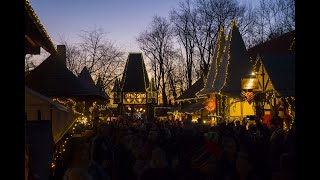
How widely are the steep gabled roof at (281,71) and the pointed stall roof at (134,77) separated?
54.9m

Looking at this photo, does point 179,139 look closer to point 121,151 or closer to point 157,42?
point 121,151

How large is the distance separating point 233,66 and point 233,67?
6 centimetres

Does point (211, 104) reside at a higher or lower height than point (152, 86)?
lower

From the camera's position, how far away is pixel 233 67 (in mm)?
30531

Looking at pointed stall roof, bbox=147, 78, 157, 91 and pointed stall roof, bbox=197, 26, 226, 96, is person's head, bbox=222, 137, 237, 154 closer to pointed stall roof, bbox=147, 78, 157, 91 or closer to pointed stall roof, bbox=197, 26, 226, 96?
pointed stall roof, bbox=197, 26, 226, 96

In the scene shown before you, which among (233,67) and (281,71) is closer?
(281,71)

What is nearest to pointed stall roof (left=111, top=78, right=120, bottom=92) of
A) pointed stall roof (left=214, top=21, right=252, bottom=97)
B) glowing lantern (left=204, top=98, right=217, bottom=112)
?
glowing lantern (left=204, top=98, right=217, bottom=112)

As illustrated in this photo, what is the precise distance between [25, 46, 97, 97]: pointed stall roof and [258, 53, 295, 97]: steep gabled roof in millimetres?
10252

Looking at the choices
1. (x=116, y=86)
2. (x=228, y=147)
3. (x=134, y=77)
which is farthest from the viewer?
(x=134, y=77)

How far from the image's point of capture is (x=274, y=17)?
58281 millimetres

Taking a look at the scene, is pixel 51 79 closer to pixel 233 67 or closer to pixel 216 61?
pixel 233 67

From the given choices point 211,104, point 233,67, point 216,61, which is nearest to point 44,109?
point 233,67

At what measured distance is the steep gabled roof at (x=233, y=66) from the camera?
2955cm

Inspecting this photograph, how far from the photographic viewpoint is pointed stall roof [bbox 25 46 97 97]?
13.1 meters
